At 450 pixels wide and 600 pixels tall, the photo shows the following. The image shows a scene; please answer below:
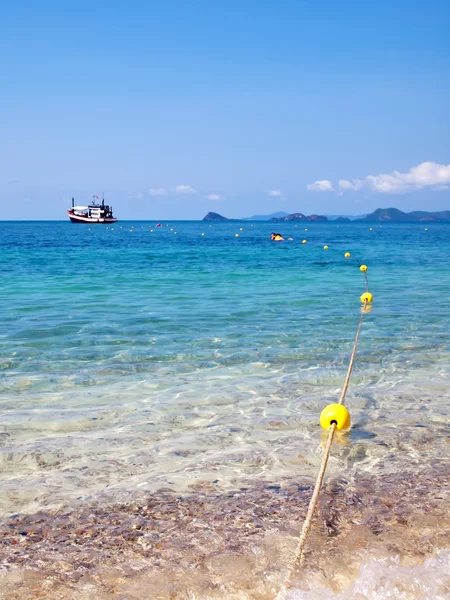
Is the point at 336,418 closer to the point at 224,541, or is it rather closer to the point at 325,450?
the point at 325,450

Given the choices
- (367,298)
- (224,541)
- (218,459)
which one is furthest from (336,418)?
(367,298)

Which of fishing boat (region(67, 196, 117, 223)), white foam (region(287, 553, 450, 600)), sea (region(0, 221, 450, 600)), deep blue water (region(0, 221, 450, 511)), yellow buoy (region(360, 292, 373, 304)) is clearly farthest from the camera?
fishing boat (region(67, 196, 117, 223))

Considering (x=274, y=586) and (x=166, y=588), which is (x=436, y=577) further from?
(x=166, y=588)

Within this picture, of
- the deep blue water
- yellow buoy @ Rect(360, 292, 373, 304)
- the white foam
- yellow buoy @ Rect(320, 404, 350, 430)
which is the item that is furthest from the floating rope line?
yellow buoy @ Rect(360, 292, 373, 304)

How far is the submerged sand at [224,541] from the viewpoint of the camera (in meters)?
3.03

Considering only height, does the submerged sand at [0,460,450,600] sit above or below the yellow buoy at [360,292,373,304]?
below

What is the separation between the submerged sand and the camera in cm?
303

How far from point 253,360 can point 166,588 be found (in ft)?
17.0

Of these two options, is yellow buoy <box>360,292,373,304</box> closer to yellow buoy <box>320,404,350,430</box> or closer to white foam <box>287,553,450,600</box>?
yellow buoy <box>320,404,350,430</box>

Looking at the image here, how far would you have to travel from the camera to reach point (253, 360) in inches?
319

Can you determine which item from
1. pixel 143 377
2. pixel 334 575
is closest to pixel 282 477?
pixel 334 575

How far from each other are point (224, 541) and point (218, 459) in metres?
1.37

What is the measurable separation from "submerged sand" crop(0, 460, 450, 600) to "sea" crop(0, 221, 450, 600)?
12mm

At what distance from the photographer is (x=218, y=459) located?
4.81 meters
